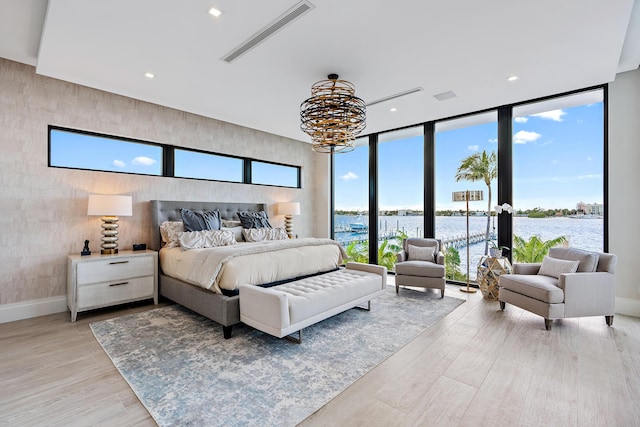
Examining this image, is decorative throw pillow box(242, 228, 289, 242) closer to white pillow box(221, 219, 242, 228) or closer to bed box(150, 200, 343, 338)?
white pillow box(221, 219, 242, 228)

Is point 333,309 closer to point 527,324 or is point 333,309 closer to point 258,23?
point 527,324

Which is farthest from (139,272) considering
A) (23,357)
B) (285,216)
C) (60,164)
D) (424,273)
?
(424,273)

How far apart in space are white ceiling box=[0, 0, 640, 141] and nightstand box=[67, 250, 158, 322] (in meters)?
2.25

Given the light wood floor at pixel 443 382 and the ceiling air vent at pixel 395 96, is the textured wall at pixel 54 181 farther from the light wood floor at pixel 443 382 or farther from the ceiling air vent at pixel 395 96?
the ceiling air vent at pixel 395 96

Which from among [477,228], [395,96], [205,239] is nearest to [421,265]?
[477,228]

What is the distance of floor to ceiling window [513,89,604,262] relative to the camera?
13.5 ft

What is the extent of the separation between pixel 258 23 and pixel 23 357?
3570mm

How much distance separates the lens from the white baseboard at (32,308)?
133 inches

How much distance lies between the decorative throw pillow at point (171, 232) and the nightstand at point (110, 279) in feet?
0.83

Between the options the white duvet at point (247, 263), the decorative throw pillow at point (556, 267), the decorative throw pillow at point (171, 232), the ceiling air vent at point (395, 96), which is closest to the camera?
the white duvet at point (247, 263)

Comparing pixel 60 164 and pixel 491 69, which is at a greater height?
pixel 491 69

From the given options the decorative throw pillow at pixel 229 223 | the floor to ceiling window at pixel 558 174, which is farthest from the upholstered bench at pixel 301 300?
the floor to ceiling window at pixel 558 174

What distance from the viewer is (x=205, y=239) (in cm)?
406

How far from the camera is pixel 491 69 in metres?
3.45
